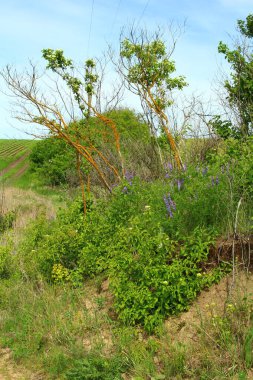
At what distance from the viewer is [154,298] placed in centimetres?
607

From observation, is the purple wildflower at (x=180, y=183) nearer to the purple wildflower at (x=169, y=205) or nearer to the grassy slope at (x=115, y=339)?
the purple wildflower at (x=169, y=205)

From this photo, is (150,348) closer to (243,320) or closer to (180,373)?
(180,373)

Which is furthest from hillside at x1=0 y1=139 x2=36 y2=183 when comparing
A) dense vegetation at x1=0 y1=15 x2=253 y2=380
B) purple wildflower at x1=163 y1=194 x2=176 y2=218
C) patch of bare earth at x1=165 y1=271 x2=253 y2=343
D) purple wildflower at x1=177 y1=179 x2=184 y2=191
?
patch of bare earth at x1=165 y1=271 x2=253 y2=343

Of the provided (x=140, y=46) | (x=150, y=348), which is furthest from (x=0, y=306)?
(x=140, y=46)

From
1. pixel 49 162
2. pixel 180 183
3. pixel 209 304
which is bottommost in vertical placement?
pixel 209 304

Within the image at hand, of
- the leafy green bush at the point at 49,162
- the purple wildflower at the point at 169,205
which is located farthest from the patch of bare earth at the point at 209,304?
the leafy green bush at the point at 49,162

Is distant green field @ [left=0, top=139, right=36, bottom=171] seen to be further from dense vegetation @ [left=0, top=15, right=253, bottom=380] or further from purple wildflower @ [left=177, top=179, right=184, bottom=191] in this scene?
purple wildflower @ [left=177, top=179, right=184, bottom=191]

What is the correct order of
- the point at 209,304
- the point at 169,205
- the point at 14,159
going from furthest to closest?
1. the point at 14,159
2. the point at 169,205
3. the point at 209,304

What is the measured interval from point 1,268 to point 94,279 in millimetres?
2241

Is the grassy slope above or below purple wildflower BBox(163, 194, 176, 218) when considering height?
below

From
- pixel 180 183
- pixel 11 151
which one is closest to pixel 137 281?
pixel 180 183

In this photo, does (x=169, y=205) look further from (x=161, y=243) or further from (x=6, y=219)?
(x=6, y=219)

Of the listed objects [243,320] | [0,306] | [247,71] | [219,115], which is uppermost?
[247,71]

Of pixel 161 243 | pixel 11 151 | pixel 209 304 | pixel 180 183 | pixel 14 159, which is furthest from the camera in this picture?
pixel 11 151
